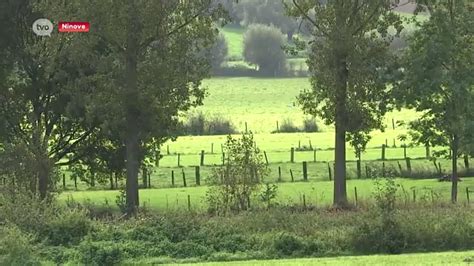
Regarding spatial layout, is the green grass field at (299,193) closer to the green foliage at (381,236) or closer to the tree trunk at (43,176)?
the tree trunk at (43,176)

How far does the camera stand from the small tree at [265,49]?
126 meters

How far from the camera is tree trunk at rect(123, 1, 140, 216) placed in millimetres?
31742

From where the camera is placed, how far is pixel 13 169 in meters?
31.7

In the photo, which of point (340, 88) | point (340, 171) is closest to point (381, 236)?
point (340, 171)

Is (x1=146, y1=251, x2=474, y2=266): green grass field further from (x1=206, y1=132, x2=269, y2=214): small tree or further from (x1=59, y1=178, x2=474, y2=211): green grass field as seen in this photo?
(x1=59, y1=178, x2=474, y2=211): green grass field

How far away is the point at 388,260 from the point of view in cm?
1964

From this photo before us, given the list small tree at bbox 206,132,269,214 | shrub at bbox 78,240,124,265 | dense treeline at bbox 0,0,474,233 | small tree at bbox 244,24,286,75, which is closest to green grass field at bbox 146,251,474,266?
shrub at bbox 78,240,124,265

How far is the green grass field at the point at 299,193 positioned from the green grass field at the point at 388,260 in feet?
34.3

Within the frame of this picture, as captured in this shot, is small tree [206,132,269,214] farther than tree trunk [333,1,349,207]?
No

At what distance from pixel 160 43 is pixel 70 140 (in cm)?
940

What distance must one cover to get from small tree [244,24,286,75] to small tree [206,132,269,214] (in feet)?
298

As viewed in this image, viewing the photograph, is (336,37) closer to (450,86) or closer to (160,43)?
(450,86)

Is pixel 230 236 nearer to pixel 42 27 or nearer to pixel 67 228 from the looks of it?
pixel 67 228

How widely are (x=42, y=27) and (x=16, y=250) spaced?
19435 millimetres
